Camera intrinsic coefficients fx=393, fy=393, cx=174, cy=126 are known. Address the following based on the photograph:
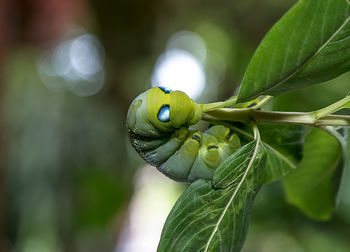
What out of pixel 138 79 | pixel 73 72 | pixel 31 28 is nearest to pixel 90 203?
pixel 138 79

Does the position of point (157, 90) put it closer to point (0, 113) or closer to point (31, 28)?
point (0, 113)

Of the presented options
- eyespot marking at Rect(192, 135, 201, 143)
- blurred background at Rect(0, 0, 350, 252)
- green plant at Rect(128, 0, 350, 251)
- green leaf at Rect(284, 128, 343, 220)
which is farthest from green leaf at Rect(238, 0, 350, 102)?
blurred background at Rect(0, 0, 350, 252)

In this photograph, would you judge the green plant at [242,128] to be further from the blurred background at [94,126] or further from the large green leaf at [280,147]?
the blurred background at [94,126]

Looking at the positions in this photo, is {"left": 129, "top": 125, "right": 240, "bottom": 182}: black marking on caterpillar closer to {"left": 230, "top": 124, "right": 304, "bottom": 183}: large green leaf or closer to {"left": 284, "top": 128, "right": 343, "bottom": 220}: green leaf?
{"left": 230, "top": 124, "right": 304, "bottom": 183}: large green leaf

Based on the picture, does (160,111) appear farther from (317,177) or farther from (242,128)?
(317,177)

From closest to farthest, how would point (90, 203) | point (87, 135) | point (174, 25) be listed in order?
point (90, 203) → point (87, 135) → point (174, 25)

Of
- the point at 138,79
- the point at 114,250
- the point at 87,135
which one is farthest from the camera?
the point at 87,135

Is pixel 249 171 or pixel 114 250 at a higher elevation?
pixel 249 171
